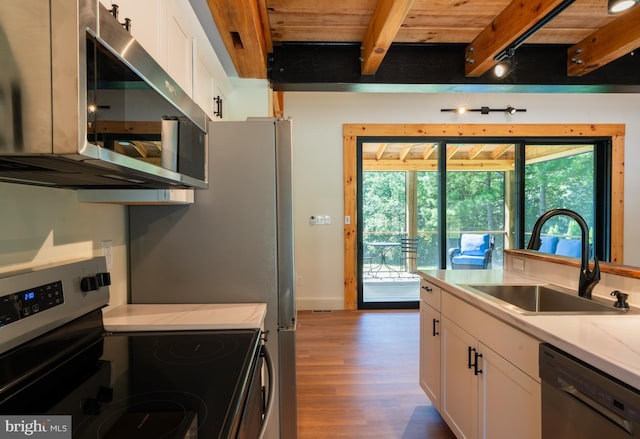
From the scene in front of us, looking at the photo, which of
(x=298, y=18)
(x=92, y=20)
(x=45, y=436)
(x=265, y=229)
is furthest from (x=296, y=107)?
(x=45, y=436)

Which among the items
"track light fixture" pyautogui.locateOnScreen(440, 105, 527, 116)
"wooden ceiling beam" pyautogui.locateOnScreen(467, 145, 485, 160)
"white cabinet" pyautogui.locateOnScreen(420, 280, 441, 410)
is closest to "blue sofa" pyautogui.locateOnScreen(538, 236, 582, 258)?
"wooden ceiling beam" pyautogui.locateOnScreen(467, 145, 485, 160)

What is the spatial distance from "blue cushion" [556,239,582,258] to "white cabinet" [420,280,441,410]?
2.62m

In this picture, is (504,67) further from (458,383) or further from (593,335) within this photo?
(458,383)

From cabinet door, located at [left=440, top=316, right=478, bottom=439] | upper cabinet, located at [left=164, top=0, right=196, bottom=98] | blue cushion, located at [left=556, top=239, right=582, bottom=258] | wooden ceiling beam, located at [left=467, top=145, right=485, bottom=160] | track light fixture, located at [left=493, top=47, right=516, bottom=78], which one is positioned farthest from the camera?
wooden ceiling beam, located at [left=467, top=145, right=485, bottom=160]

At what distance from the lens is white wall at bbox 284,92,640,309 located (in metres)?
4.07

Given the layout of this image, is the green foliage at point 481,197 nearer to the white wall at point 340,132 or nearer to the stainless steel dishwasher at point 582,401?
the white wall at point 340,132

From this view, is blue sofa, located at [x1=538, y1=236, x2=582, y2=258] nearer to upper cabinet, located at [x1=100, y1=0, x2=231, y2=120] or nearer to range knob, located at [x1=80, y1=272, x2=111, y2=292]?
upper cabinet, located at [x1=100, y1=0, x2=231, y2=120]

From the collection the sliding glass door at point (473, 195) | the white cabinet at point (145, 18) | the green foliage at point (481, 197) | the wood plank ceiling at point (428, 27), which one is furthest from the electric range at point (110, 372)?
the green foliage at point (481, 197)

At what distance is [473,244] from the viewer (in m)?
4.39

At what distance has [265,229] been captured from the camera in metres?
1.57

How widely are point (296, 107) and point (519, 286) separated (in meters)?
→ 3.18

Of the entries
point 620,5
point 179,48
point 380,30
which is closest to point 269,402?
point 179,48

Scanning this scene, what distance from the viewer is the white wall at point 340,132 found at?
407 centimetres

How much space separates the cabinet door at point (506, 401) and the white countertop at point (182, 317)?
0.99 m
